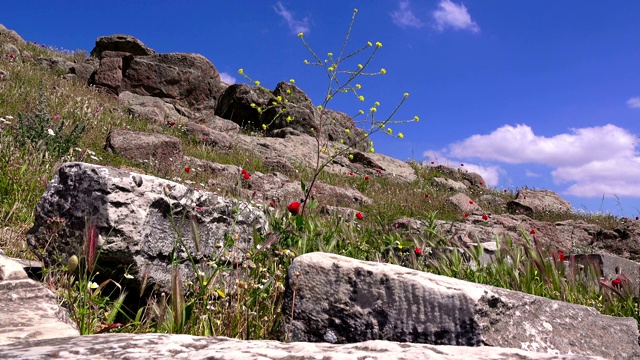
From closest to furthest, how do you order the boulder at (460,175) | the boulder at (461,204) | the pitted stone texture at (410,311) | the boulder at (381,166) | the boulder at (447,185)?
the pitted stone texture at (410,311), the boulder at (461,204), the boulder at (381,166), the boulder at (447,185), the boulder at (460,175)

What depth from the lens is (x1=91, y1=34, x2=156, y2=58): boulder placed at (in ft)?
82.7

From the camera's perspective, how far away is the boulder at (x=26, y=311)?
2.15 meters

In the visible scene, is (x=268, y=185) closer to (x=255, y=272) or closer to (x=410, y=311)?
(x=255, y=272)

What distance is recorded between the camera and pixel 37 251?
11.1ft

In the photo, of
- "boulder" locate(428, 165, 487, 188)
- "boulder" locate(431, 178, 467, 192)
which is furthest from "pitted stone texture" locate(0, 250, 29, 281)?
A: "boulder" locate(428, 165, 487, 188)

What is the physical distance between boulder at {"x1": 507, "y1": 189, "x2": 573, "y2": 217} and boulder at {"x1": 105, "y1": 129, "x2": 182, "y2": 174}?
12.5 meters

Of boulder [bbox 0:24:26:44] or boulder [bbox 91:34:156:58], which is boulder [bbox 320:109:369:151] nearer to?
boulder [bbox 91:34:156:58]

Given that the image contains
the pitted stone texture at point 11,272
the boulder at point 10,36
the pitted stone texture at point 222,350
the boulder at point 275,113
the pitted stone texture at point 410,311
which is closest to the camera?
the pitted stone texture at point 222,350

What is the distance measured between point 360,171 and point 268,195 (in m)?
9.97

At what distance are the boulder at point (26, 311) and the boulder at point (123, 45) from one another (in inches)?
948

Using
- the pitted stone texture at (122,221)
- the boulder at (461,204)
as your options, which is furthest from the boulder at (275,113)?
the pitted stone texture at (122,221)

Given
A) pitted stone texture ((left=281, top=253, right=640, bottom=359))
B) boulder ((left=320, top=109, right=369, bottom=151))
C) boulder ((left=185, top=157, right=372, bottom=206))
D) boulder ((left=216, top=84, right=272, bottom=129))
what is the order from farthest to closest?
boulder ((left=216, top=84, right=272, bottom=129)) < boulder ((left=320, top=109, right=369, bottom=151)) < boulder ((left=185, top=157, right=372, bottom=206)) < pitted stone texture ((left=281, top=253, right=640, bottom=359))

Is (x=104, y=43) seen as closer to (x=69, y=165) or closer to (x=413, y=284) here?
(x=69, y=165)

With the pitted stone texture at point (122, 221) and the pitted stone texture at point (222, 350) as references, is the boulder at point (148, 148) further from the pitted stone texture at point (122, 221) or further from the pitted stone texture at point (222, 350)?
the pitted stone texture at point (222, 350)
